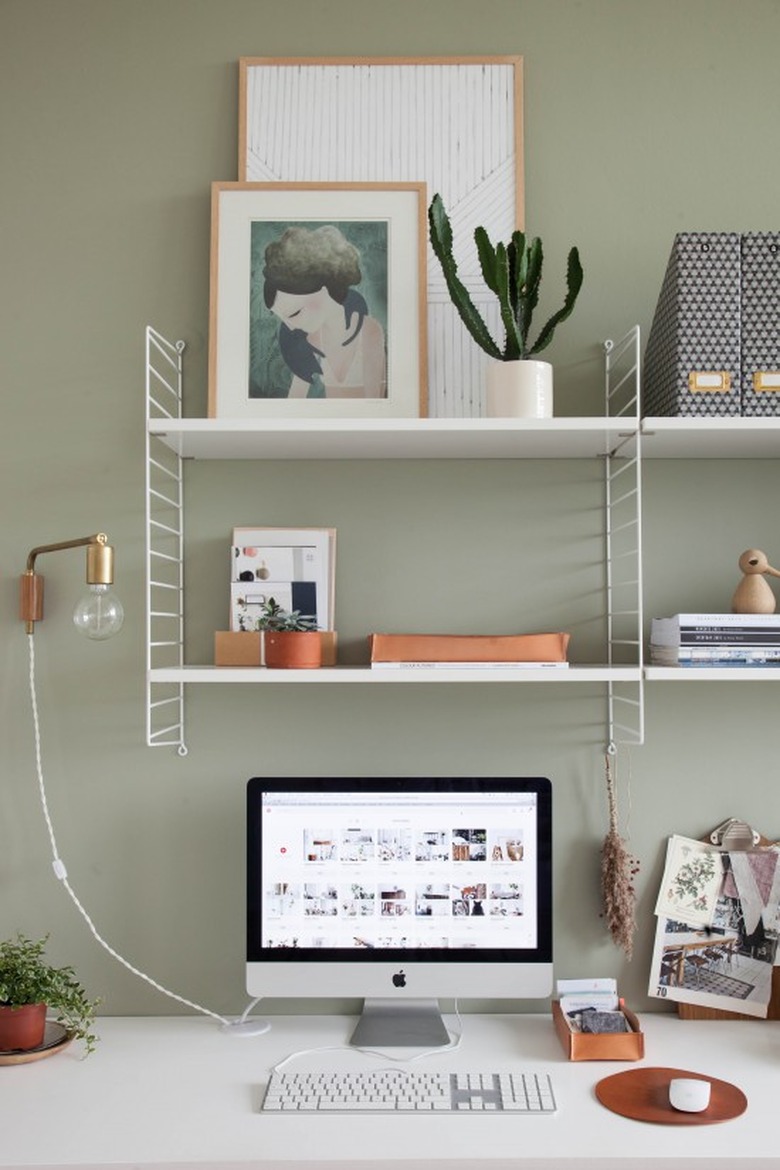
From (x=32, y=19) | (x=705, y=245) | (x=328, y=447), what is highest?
(x=32, y=19)

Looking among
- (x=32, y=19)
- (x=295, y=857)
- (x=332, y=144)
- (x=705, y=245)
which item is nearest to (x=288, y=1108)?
(x=295, y=857)

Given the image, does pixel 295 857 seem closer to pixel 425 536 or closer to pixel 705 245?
pixel 425 536

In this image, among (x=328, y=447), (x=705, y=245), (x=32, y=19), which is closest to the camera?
(x=705, y=245)

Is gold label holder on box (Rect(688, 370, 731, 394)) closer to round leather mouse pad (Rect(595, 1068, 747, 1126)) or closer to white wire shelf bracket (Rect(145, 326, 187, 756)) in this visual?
white wire shelf bracket (Rect(145, 326, 187, 756))

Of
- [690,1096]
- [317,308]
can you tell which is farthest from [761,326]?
[690,1096]

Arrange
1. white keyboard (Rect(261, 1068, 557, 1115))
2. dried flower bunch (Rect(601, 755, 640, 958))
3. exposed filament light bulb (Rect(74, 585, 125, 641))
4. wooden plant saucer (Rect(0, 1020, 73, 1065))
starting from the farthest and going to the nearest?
dried flower bunch (Rect(601, 755, 640, 958))
exposed filament light bulb (Rect(74, 585, 125, 641))
wooden plant saucer (Rect(0, 1020, 73, 1065))
white keyboard (Rect(261, 1068, 557, 1115))

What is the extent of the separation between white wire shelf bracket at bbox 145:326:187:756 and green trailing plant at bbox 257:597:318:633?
17 cm

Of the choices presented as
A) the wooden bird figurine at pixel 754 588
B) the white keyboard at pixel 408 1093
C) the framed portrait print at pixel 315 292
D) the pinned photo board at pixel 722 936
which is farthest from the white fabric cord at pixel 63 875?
the wooden bird figurine at pixel 754 588

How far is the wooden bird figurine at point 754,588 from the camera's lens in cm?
185

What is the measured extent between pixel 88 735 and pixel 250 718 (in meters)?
0.29

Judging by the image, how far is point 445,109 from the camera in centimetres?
201

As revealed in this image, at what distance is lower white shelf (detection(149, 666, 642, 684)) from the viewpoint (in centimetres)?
172

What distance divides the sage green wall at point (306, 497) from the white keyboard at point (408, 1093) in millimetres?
402

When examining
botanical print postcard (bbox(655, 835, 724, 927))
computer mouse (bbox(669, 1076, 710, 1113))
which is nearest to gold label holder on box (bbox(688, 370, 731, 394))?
botanical print postcard (bbox(655, 835, 724, 927))
